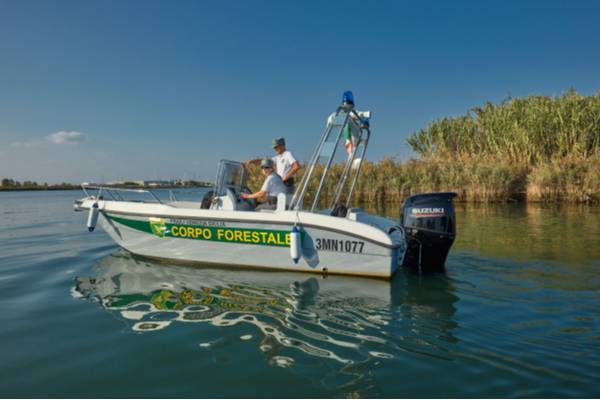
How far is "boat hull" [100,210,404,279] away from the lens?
5.82 metres

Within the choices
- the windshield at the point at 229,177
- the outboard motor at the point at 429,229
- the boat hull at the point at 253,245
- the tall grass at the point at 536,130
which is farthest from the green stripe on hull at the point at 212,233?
the tall grass at the point at 536,130

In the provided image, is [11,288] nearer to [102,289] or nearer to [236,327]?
[102,289]

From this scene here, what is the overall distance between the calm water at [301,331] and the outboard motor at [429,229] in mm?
332

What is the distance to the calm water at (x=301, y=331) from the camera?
113 inches

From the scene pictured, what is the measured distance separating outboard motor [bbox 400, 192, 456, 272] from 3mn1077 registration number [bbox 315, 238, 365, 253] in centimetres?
89

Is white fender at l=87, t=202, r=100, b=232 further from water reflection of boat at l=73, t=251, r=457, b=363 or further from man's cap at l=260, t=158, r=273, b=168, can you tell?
man's cap at l=260, t=158, r=273, b=168

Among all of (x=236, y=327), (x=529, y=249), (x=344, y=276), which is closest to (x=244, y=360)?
(x=236, y=327)

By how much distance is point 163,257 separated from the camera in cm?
700

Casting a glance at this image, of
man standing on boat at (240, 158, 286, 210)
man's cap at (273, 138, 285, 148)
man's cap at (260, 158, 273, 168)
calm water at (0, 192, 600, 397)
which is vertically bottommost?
calm water at (0, 192, 600, 397)

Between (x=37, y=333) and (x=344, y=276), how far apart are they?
3947 millimetres

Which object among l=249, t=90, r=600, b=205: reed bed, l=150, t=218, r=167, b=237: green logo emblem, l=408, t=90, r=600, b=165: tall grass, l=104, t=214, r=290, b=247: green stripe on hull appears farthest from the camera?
l=408, t=90, r=600, b=165: tall grass

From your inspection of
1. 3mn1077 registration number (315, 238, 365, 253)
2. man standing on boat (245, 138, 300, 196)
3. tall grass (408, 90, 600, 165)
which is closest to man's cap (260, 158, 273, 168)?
man standing on boat (245, 138, 300, 196)

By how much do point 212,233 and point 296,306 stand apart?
240 cm

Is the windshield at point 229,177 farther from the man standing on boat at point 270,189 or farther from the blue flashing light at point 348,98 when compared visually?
the blue flashing light at point 348,98
